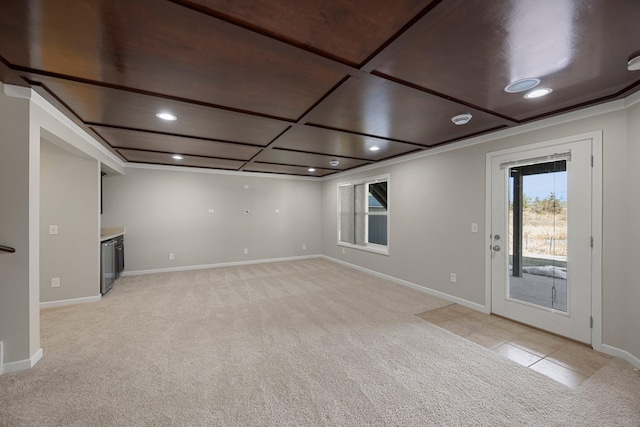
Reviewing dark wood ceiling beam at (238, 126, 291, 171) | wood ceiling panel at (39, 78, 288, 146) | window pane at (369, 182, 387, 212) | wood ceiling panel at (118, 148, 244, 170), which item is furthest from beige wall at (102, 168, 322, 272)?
wood ceiling panel at (39, 78, 288, 146)

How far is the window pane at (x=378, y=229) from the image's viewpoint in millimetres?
5645

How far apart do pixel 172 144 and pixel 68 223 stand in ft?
5.84

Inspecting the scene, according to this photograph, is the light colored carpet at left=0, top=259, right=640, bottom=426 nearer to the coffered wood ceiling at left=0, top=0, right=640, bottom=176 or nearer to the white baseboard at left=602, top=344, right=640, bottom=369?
the white baseboard at left=602, top=344, right=640, bottom=369

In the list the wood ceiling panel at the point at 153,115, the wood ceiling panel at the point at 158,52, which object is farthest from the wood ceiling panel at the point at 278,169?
the wood ceiling panel at the point at 158,52

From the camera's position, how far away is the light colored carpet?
1.66m

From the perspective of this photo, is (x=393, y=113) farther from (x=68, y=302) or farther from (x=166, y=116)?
(x=68, y=302)

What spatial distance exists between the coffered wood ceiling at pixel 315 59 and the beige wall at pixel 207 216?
8.64 ft

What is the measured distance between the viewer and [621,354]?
231cm

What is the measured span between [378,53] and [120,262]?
569 centimetres

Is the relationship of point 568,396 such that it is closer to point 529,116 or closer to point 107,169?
point 529,116

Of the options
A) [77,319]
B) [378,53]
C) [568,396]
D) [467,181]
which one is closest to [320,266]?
[467,181]

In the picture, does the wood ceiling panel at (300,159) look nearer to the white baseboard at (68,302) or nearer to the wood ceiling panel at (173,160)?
the wood ceiling panel at (173,160)

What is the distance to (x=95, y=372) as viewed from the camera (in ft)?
6.86

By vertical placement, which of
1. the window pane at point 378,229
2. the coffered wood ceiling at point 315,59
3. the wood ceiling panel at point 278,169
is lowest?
the window pane at point 378,229
